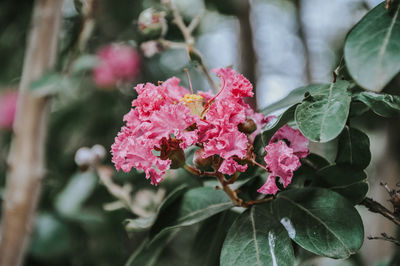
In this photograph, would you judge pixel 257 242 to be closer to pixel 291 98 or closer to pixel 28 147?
pixel 291 98

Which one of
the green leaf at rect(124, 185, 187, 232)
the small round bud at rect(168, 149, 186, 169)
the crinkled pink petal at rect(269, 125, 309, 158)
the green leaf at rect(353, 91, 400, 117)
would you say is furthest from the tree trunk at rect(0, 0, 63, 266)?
the green leaf at rect(353, 91, 400, 117)

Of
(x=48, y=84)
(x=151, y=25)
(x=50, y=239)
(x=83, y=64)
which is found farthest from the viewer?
(x=50, y=239)

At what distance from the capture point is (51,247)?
1461mm

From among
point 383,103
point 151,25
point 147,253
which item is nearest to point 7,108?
point 151,25

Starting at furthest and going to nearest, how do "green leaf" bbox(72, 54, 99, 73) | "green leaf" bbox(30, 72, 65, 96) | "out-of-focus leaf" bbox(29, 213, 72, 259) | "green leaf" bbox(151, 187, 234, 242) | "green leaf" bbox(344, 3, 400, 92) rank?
"out-of-focus leaf" bbox(29, 213, 72, 259), "green leaf" bbox(72, 54, 99, 73), "green leaf" bbox(30, 72, 65, 96), "green leaf" bbox(151, 187, 234, 242), "green leaf" bbox(344, 3, 400, 92)

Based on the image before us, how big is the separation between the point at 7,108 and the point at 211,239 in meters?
1.50

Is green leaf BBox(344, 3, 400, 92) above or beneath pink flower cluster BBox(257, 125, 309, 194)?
above

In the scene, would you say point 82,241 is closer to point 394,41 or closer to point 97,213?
point 97,213

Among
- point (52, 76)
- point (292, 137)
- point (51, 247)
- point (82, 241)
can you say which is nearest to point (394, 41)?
point (292, 137)

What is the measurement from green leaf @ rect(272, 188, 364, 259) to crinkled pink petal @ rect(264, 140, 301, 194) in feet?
0.22

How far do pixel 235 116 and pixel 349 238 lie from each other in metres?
0.23

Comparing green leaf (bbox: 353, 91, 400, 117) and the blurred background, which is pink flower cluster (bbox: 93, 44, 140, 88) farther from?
green leaf (bbox: 353, 91, 400, 117)

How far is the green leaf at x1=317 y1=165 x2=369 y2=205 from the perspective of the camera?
2.02 feet

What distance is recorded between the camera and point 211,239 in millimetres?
755
